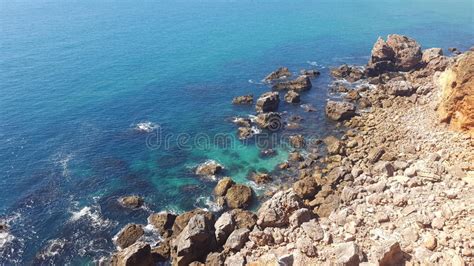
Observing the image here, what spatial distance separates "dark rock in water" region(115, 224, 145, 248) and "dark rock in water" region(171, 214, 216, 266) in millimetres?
6458

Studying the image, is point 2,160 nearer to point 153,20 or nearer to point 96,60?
point 96,60

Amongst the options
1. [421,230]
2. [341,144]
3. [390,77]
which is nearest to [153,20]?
[390,77]

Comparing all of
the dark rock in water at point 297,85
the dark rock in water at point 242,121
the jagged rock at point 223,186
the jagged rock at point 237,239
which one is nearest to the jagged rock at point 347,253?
the jagged rock at point 237,239

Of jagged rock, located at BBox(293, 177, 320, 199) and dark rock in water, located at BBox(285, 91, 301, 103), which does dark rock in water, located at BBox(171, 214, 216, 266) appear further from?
dark rock in water, located at BBox(285, 91, 301, 103)

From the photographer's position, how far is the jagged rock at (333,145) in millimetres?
Result: 60312

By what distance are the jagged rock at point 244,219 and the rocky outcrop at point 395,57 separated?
62664mm

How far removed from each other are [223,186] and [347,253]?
2356 centimetres

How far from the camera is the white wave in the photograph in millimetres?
71062

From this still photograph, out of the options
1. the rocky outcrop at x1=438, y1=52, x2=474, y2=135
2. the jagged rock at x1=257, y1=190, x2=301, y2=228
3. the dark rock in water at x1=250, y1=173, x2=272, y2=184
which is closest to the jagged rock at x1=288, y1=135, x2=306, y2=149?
the dark rock in water at x1=250, y1=173, x2=272, y2=184

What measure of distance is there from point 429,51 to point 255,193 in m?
70.1

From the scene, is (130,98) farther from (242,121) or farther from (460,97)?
(460,97)

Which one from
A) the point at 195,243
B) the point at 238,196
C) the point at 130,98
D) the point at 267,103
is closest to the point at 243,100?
the point at 267,103

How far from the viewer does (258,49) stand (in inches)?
4759

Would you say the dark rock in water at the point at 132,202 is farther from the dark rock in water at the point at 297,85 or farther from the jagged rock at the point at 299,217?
the dark rock in water at the point at 297,85
